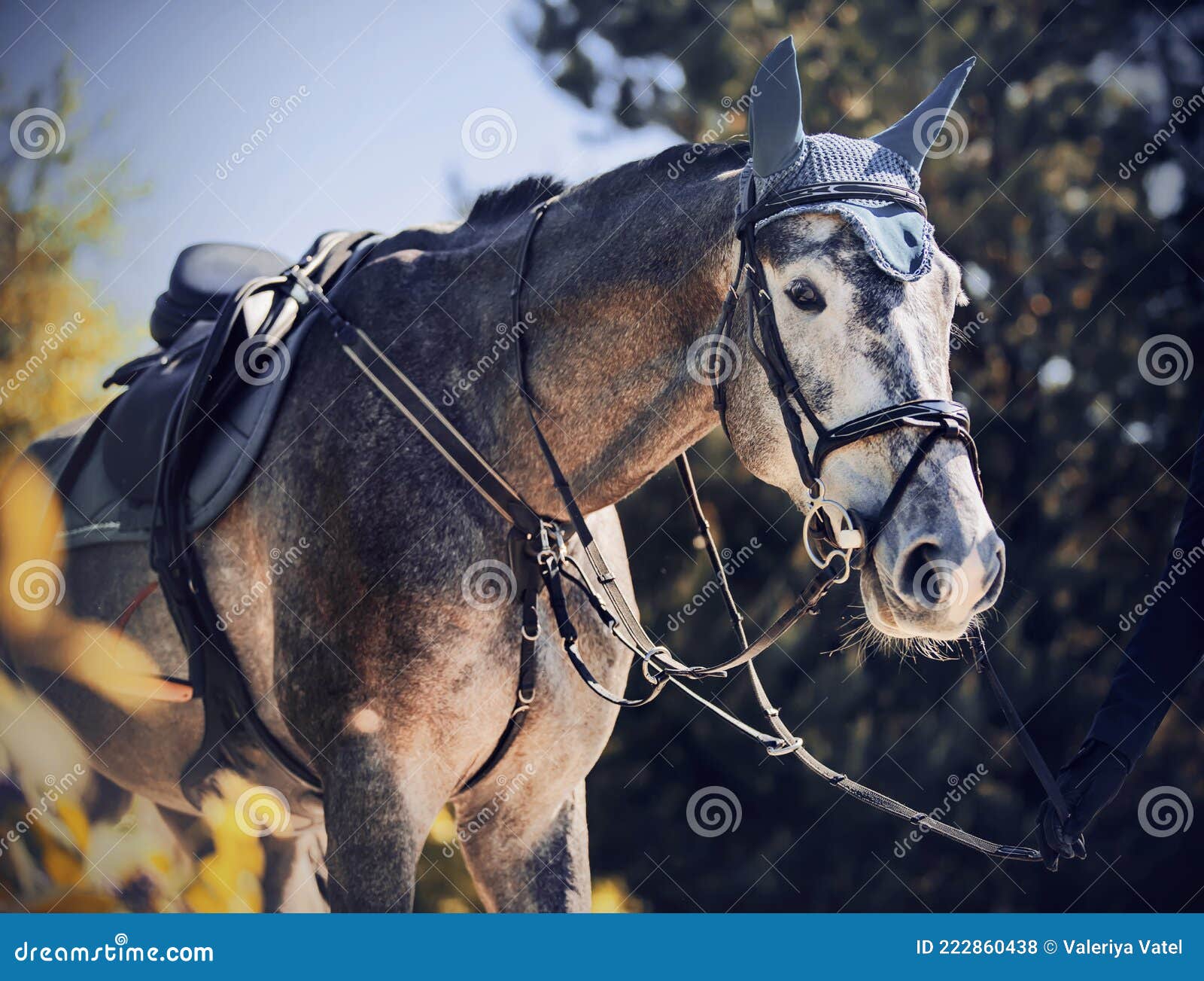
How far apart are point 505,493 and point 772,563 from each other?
2.94m

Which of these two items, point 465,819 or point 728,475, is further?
point 728,475

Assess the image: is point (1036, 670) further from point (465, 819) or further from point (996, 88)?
point (465, 819)

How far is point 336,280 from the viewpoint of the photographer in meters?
2.99

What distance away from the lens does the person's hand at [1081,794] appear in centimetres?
237

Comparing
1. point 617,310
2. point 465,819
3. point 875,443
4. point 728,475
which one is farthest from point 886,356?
point 728,475

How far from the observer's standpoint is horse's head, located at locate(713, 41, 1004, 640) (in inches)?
77.1
